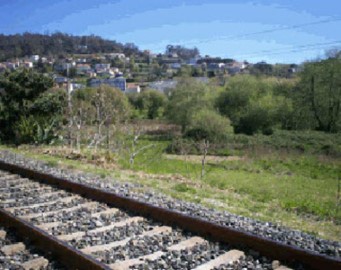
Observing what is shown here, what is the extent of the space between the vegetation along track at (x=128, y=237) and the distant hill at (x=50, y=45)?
61631mm

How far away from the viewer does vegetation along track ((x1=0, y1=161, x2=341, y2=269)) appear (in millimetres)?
4246

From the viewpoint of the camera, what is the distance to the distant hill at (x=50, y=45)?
7588cm

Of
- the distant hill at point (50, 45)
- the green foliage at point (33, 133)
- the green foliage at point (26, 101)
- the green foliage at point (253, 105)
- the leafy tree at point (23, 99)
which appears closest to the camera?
the green foliage at point (33, 133)

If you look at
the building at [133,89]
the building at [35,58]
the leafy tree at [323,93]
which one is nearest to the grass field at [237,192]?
the leafy tree at [323,93]

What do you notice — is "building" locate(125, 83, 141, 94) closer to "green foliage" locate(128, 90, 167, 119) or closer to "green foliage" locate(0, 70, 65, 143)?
"green foliage" locate(128, 90, 167, 119)

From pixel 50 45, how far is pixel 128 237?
92.6m

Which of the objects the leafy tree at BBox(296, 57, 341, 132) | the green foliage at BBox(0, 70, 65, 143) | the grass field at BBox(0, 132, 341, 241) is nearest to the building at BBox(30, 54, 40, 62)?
the leafy tree at BBox(296, 57, 341, 132)

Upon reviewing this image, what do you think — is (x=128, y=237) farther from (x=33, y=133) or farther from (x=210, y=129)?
(x=210, y=129)

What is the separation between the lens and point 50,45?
91250 mm

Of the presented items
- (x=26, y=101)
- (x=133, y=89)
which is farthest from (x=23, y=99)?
(x=133, y=89)

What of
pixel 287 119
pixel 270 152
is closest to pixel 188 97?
pixel 287 119

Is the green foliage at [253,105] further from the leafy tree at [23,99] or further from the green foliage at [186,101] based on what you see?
the leafy tree at [23,99]

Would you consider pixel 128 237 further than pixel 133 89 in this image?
No

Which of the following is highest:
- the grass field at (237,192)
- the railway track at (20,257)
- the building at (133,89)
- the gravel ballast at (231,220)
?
the building at (133,89)
